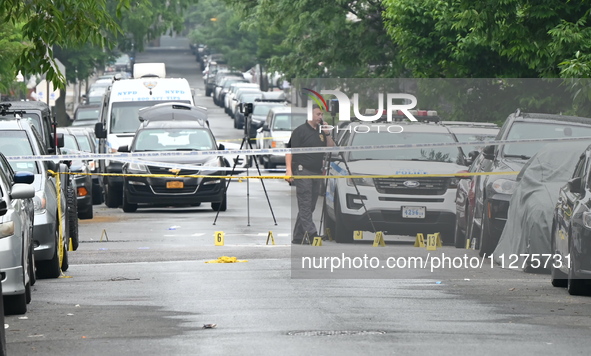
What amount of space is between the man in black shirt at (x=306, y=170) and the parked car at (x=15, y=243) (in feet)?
14.1

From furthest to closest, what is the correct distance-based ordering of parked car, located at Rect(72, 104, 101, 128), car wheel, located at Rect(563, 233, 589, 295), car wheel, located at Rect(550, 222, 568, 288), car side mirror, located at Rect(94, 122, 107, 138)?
parked car, located at Rect(72, 104, 101, 128)
car side mirror, located at Rect(94, 122, 107, 138)
car wheel, located at Rect(550, 222, 568, 288)
car wheel, located at Rect(563, 233, 589, 295)

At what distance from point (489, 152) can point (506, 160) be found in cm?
33

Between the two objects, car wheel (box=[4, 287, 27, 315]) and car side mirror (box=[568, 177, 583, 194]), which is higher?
car side mirror (box=[568, 177, 583, 194])

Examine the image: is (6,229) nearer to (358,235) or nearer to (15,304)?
(15,304)

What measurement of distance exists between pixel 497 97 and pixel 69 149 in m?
10.5

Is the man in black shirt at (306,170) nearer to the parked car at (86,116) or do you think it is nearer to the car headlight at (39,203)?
the car headlight at (39,203)

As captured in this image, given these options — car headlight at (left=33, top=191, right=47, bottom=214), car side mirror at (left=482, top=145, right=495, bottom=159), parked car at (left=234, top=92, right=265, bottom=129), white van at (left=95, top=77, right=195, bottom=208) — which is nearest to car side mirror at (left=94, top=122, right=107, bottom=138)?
white van at (left=95, top=77, right=195, bottom=208)

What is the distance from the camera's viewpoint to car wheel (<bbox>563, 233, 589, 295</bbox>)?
1223cm

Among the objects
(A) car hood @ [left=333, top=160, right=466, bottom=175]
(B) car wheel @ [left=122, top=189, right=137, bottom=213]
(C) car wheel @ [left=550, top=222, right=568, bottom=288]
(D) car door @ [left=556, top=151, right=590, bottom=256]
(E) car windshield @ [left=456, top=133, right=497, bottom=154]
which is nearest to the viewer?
(D) car door @ [left=556, top=151, right=590, bottom=256]

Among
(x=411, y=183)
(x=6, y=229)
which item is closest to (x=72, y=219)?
(x=411, y=183)

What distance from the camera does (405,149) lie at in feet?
49.7

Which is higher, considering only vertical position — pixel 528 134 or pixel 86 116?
pixel 528 134

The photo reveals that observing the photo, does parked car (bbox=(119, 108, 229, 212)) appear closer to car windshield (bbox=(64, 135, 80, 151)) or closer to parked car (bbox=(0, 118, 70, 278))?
car windshield (bbox=(64, 135, 80, 151))

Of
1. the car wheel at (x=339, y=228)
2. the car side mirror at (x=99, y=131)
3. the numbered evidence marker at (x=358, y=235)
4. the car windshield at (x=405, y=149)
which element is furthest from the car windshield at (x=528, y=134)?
the car side mirror at (x=99, y=131)
